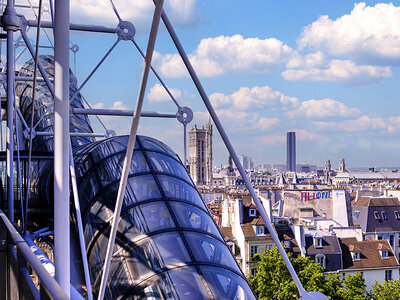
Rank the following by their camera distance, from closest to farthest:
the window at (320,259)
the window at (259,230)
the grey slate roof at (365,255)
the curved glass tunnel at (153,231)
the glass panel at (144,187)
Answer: the curved glass tunnel at (153,231), the glass panel at (144,187), the window at (320,259), the grey slate roof at (365,255), the window at (259,230)

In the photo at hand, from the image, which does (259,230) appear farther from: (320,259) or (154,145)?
(154,145)

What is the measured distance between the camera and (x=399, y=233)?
40.3m

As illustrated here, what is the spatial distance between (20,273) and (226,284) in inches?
85.8

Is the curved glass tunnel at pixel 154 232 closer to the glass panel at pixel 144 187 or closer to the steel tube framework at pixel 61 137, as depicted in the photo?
the glass panel at pixel 144 187

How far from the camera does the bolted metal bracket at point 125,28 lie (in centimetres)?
906

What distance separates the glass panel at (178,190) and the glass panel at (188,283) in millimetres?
1160

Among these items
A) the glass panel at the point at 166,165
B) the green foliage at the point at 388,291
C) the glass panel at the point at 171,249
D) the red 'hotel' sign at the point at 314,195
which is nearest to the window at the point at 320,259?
the green foliage at the point at 388,291

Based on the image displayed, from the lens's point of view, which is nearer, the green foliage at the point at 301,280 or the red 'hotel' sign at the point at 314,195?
the green foliage at the point at 301,280

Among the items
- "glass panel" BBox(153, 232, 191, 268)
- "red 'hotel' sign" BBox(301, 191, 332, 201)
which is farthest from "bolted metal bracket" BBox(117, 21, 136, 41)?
"red 'hotel' sign" BBox(301, 191, 332, 201)

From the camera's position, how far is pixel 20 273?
2.80m

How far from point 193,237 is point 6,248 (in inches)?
74.0

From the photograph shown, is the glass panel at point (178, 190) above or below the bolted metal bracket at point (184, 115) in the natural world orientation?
below

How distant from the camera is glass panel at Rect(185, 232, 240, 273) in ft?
15.9

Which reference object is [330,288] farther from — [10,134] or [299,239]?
[10,134]
